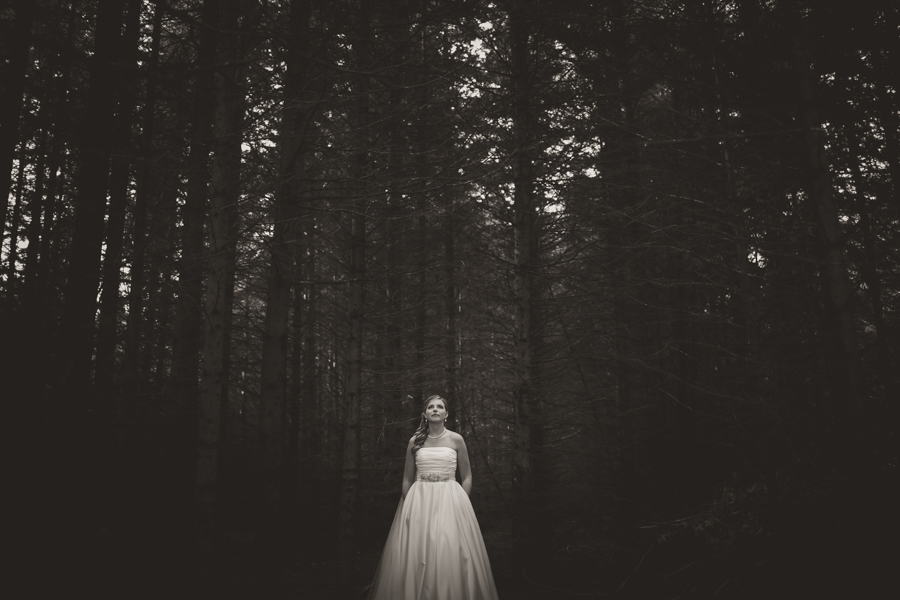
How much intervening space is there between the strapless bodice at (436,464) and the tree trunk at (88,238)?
13.4ft

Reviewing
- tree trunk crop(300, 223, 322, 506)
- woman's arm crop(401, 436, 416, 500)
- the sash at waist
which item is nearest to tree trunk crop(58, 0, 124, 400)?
tree trunk crop(300, 223, 322, 506)

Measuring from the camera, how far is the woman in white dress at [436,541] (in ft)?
20.2

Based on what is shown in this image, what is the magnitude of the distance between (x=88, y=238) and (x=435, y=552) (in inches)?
249

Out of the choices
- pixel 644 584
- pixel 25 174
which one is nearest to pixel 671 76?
pixel 644 584

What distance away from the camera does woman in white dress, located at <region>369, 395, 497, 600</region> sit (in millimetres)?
6164

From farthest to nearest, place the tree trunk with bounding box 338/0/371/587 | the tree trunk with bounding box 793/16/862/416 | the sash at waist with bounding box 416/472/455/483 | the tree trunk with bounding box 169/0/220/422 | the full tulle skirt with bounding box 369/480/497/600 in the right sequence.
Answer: the tree trunk with bounding box 169/0/220/422 < the tree trunk with bounding box 338/0/371/587 < the sash at waist with bounding box 416/472/455/483 < the tree trunk with bounding box 793/16/862/416 < the full tulle skirt with bounding box 369/480/497/600

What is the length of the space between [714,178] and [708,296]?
145 inches

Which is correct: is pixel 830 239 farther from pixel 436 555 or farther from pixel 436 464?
pixel 436 555

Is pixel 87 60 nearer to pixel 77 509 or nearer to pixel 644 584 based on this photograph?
pixel 77 509

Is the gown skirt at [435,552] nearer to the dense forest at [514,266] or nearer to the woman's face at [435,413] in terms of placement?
the woman's face at [435,413]

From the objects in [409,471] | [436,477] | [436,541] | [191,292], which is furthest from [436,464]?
[191,292]

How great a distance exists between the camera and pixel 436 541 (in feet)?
20.7

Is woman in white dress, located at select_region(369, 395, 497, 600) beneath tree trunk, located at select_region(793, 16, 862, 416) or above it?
beneath

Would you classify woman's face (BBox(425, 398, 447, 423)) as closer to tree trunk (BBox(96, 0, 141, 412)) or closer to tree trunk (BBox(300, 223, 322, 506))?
tree trunk (BBox(96, 0, 141, 412))
